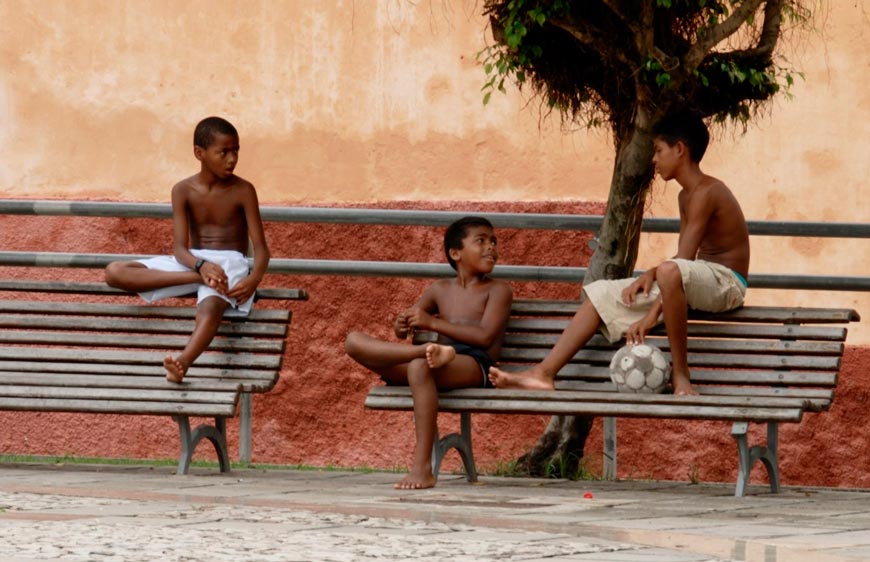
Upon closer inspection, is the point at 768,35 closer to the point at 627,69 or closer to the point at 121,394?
the point at 627,69

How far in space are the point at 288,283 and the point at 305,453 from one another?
3.06ft

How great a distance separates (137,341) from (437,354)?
156 centimetres

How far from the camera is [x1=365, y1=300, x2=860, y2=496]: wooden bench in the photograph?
691cm

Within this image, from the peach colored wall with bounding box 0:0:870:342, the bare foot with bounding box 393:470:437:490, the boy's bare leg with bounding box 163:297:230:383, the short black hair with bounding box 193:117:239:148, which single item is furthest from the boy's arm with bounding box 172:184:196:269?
the peach colored wall with bounding box 0:0:870:342

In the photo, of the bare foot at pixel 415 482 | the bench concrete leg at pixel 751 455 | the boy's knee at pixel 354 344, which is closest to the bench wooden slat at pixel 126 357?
the boy's knee at pixel 354 344

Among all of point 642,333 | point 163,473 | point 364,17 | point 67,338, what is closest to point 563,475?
point 642,333

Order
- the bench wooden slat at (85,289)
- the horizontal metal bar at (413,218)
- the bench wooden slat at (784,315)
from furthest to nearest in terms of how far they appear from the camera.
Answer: the horizontal metal bar at (413,218) → the bench wooden slat at (85,289) → the bench wooden slat at (784,315)

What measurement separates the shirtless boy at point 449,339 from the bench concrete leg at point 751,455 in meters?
1.07

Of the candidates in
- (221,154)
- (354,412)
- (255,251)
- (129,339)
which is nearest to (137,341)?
(129,339)

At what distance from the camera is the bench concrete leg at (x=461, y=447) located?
7.56 metres

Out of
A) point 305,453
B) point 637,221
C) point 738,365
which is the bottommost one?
point 305,453

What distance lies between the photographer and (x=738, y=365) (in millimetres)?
7301

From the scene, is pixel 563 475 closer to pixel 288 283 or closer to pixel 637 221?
pixel 637 221

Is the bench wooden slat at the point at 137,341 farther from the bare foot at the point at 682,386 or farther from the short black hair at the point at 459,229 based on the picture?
the bare foot at the point at 682,386
